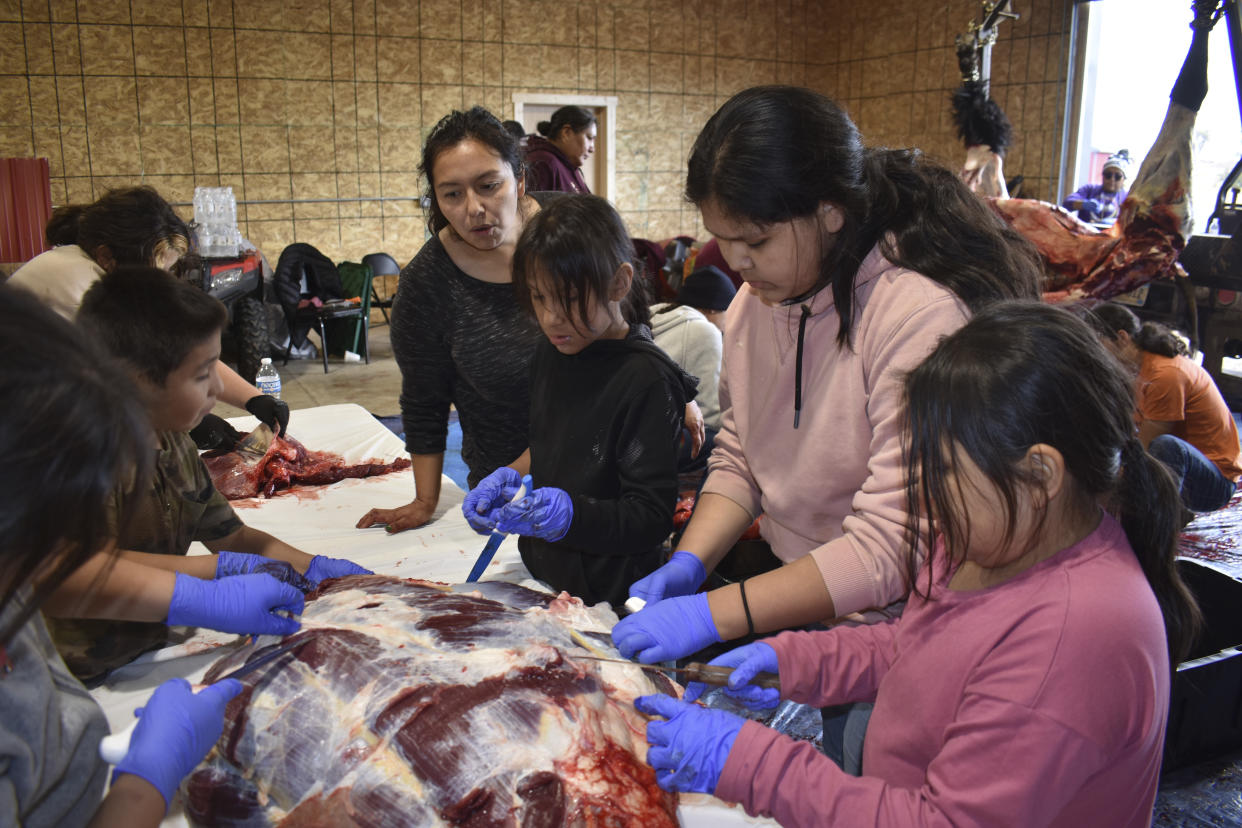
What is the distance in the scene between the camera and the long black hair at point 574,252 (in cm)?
168

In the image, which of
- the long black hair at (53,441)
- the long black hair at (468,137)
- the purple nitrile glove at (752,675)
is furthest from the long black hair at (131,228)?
the purple nitrile glove at (752,675)

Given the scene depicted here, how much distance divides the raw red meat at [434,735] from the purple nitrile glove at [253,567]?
27 cm

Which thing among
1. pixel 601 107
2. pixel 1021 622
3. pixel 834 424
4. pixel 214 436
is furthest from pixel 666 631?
pixel 601 107

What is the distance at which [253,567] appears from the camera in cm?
173

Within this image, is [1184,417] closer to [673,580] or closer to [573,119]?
[673,580]

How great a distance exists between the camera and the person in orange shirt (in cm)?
338

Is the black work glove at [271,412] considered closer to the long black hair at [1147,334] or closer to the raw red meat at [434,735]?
the raw red meat at [434,735]

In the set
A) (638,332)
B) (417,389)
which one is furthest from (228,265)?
(638,332)

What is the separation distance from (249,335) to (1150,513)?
251 inches

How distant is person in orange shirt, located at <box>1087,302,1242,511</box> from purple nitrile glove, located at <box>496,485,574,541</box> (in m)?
2.71

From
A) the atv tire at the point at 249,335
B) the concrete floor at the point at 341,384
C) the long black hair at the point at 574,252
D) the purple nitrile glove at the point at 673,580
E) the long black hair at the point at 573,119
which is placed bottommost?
the concrete floor at the point at 341,384

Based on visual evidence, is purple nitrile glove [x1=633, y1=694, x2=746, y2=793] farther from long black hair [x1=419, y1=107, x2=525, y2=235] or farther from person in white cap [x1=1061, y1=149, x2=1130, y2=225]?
person in white cap [x1=1061, y1=149, x2=1130, y2=225]

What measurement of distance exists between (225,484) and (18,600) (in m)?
2.03

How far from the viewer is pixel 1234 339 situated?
4.67m
